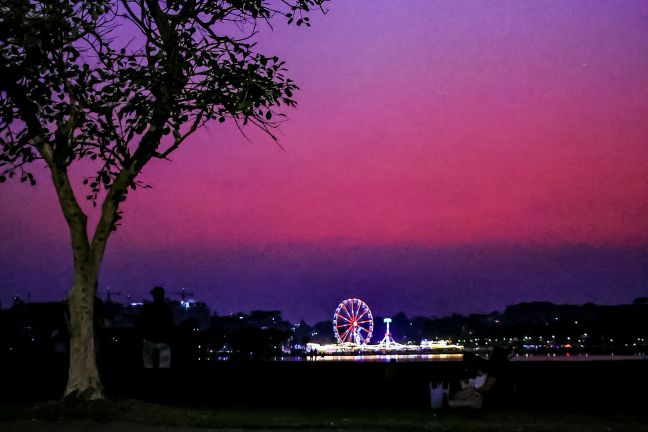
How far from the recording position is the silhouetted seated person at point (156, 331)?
18.0m

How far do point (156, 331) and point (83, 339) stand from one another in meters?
2.23

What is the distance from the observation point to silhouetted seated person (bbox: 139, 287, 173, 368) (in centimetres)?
1803

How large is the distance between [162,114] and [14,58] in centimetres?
276

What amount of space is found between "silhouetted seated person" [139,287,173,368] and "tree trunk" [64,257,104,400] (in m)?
1.73

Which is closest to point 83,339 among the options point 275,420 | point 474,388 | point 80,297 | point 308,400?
point 80,297

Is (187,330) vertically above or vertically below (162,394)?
above

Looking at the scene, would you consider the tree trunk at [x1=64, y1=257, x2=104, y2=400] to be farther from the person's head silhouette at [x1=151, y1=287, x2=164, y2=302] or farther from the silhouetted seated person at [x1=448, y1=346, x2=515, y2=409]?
the silhouetted seated person at [x1=448, y1=346, x2=515, y2=409]

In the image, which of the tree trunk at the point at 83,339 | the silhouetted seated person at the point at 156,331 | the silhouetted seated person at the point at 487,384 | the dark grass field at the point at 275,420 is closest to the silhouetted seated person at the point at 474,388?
the silhouetted seated person at the point at 487,384

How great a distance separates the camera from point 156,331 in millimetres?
18125

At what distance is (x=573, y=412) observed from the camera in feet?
54.2

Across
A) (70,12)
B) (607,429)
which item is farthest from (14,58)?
(607,429)

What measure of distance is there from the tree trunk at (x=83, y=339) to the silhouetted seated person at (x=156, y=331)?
5.69ft

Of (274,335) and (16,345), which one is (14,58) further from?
(274,335)

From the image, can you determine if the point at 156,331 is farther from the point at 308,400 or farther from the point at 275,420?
the point at 275,420
